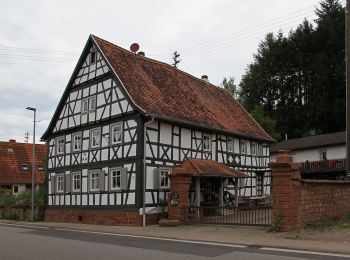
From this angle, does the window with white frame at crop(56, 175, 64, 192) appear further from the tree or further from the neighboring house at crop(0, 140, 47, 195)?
the tree

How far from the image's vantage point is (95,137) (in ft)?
96.1

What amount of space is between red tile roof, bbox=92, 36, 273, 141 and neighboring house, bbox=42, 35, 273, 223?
0.09 metres

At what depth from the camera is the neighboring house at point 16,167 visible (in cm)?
5544

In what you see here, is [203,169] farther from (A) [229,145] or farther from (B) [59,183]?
(B) [59,183]

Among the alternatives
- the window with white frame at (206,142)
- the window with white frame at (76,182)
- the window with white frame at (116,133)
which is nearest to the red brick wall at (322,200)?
the window with white frame at (206,142)

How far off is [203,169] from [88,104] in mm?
8732

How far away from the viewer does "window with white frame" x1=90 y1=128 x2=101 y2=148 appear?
29.0m

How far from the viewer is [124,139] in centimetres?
2666

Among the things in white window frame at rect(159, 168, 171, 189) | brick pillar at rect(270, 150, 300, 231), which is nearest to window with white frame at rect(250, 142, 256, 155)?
white window frame at rect(159, 168, 171, 189)

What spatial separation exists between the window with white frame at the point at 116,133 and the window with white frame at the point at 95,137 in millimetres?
1547

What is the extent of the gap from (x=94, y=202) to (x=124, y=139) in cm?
445

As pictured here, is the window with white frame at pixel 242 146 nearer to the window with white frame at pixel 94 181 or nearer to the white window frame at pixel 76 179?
the window with white frame at pixel 94 181

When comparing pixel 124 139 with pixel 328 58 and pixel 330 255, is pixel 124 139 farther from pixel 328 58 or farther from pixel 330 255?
pixel 328 58

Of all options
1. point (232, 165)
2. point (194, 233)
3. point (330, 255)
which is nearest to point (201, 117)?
point (232, 165)
